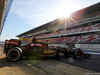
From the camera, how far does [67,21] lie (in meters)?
28.6

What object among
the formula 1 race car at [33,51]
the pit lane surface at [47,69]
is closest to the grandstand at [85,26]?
the formula 1 race car at [33,51]

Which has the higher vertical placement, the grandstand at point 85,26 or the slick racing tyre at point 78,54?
the grandstand at point 85,26

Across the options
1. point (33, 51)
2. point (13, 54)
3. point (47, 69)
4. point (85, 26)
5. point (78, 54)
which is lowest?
point (47, 69)

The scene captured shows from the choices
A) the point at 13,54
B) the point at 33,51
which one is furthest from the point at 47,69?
the point at 13,54

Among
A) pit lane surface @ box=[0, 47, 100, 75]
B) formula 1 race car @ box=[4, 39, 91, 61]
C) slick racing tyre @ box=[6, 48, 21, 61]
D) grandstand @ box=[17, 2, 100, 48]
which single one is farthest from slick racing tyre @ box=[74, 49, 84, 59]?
grandstand @ box=[17, 2, 100, 48]

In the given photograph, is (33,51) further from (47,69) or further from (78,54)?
(78,54)

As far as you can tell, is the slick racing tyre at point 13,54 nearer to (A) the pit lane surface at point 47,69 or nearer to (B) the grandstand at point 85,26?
(A) the pit lane surface at point 47,69

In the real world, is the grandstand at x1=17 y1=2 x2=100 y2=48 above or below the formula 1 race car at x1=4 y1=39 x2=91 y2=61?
above

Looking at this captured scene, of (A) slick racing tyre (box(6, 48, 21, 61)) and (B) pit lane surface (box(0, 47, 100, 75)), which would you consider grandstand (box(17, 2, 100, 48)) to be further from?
(A) slick racing tyre (box(6, 48, 21, 61))

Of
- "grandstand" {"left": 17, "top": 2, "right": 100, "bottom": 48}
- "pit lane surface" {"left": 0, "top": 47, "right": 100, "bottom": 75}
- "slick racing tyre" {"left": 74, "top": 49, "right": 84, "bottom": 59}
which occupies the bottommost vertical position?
"pit lane surface" {"left": 0, "top": 47, "right": 100, "bottom": 75}

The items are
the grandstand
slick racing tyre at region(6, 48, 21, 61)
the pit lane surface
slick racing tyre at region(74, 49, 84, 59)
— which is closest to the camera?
the pit lane surface

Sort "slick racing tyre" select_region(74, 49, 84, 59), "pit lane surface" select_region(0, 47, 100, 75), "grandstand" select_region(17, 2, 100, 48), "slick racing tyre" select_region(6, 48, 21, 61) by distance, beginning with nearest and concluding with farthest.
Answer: "pit lane surface" select_region(0, 47, 100, 75)
"slick racing tyre" select_region(6, 48, 21, 61)
"slick racing tyre" select_region(74, 49, 84, 59)
"grandstand" select_region(17, 2, 100, 48)

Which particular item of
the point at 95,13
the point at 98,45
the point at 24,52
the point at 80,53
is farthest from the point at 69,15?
the point at 24,52

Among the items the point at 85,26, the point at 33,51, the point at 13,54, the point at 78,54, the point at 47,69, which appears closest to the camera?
the point at 47,69
